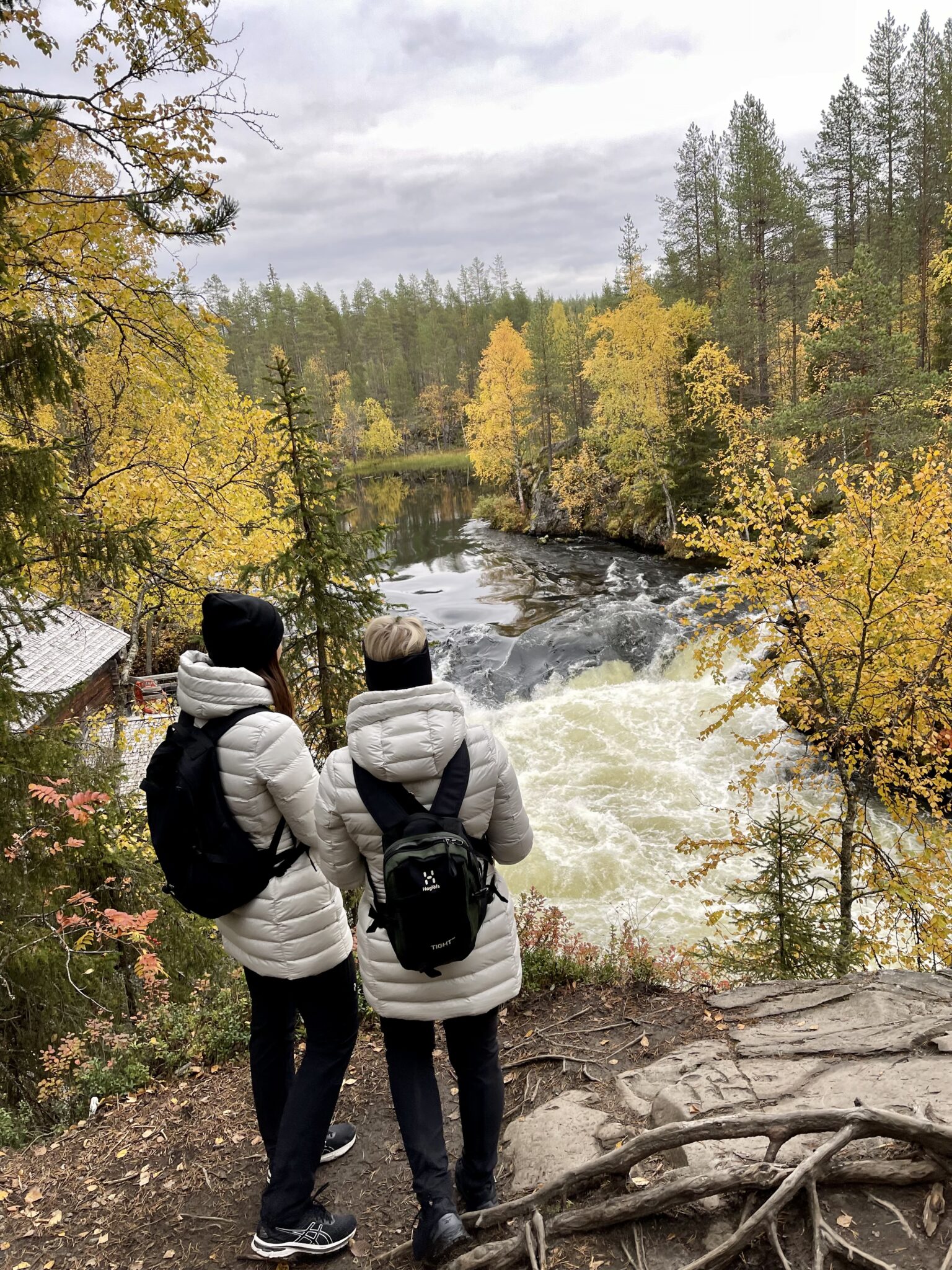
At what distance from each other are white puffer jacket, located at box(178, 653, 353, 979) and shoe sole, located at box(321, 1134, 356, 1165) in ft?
4.08

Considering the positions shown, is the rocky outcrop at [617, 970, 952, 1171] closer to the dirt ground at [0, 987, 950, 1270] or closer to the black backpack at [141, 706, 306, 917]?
the dirt ground at [0, 987, 950, 1270]

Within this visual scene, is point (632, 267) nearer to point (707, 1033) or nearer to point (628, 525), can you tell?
point (628, 525)

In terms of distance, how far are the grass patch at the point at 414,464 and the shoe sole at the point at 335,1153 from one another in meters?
57.5

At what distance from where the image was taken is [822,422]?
17.9 metres

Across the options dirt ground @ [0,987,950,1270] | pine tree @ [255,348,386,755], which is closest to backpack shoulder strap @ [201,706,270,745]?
dirt ground @ [0,987,950,1270]

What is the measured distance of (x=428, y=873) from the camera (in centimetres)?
217

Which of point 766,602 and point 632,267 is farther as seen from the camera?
point 632,267

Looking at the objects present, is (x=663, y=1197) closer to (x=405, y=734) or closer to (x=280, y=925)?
(x=280, y=925)

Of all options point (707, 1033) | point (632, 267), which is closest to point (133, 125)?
point (707, 1033)

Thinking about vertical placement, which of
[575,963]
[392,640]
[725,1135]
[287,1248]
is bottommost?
[575,963]

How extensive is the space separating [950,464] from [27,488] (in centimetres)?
1488

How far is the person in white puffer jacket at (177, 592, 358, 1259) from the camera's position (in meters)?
2.53

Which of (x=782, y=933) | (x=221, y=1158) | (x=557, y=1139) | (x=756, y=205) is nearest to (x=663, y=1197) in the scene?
(x=557, y=1139)

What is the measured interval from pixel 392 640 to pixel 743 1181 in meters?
2.03
